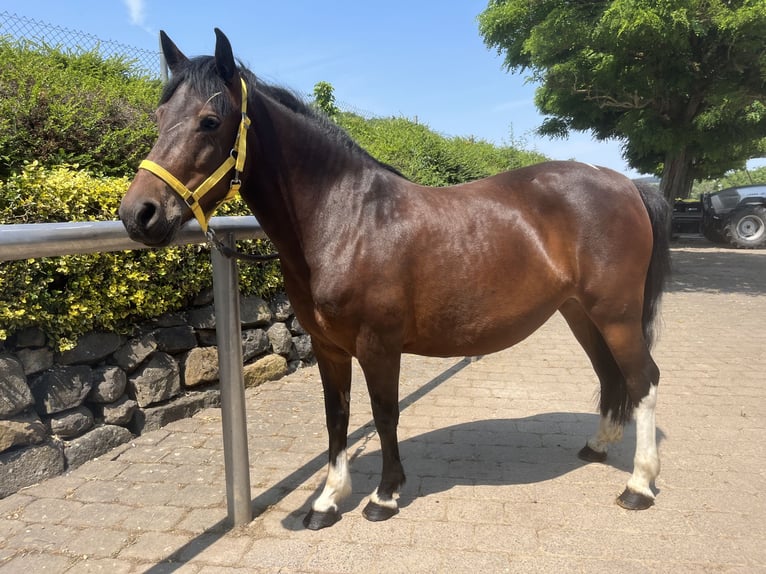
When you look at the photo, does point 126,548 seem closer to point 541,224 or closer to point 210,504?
point 210,504

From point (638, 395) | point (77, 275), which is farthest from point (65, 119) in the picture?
point (638, 395)

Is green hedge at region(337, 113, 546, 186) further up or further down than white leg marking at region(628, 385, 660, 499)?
further up

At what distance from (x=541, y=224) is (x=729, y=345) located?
4639 millimetres

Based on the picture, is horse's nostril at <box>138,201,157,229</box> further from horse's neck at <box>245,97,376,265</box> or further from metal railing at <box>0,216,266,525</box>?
horse's neck at <box>245,97,376,265</box>

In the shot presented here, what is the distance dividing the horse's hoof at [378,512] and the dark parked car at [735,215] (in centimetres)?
1689


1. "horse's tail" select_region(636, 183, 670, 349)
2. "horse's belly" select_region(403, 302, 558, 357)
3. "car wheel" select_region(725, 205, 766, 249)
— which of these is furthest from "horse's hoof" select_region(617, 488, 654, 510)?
"car wheel" select_region(725, 205, 766, 249)

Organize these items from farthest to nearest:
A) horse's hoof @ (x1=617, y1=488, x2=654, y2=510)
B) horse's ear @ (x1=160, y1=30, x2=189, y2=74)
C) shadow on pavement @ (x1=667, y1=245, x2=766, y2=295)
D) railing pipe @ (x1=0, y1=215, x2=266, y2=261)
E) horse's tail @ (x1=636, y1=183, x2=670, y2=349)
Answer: shadow on pavement @ (x1=667, y1=245, x2=766, y2=295), horse's tail @ (x1=636, y1=183, x2=670, y2=349), horse's hoof @ (x1=617, y1=488, x2=654, y2=510), horse's ear @ (x1=160, y1=30, x2=189, y2=74), railing pipe @ (x1=0, y1=215, x2=266, y2=261)

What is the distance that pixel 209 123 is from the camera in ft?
6.16

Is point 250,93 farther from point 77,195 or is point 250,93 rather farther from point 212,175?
point 77,195

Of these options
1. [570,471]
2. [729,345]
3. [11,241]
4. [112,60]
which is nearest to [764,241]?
[729,345]

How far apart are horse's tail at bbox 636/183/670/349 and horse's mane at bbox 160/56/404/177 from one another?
4.86ft

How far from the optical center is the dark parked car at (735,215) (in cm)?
1634

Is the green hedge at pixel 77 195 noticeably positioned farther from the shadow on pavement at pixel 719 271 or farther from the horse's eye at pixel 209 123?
the shadow on pavement at pixel 719 271

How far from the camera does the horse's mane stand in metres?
1.88
